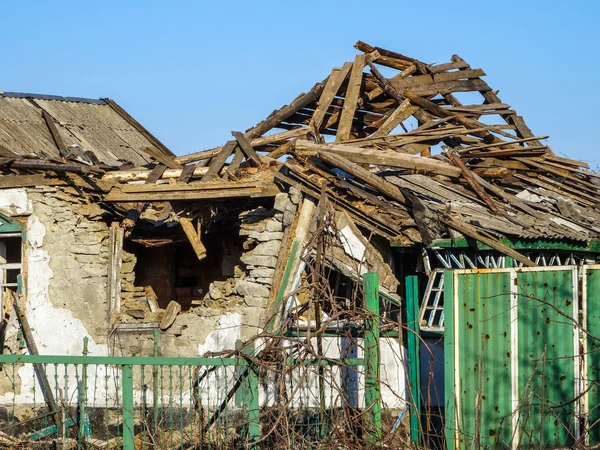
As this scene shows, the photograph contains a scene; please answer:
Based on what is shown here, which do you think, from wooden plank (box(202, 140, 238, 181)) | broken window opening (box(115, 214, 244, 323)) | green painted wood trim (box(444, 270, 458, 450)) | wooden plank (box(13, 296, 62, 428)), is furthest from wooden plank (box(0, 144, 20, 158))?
green painted wood trim (box(444, 270, 458, 450))

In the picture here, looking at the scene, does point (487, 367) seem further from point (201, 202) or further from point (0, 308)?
point (0, 308)

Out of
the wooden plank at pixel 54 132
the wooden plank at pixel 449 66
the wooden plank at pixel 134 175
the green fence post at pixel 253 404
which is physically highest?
the wooden plank at pixel 449 66

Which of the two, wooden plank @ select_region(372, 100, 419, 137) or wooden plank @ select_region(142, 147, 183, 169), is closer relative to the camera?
wooden plank @ select_region(142, 147, 183, 169)

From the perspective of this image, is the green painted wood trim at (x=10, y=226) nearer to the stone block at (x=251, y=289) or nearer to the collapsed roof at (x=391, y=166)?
the collapsed roof at (x=391, y=166)

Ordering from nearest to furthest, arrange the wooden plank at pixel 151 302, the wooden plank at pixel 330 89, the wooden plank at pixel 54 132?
the wooden plank at pixel 151 302, the wooden plank at pixel 54 132, the wooden plank at pixel 330 89

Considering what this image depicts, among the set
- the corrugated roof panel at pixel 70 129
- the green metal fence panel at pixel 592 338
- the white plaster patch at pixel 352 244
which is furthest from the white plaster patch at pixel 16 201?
the green metal fence panel at pixel 592 338

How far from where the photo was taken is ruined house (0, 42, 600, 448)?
31.7 ft

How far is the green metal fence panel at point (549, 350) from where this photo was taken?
23.7 feet

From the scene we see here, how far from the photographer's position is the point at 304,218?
10062 millimetres

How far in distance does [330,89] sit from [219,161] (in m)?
2.34

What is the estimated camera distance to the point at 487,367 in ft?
23.9

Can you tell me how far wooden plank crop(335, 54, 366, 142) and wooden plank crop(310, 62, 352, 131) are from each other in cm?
11

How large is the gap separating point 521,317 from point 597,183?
6.51 metres

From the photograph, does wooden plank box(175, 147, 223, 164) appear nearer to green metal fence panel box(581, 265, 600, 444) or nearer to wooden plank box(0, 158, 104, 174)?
wooden plank box(0, 158, 104, 174)
